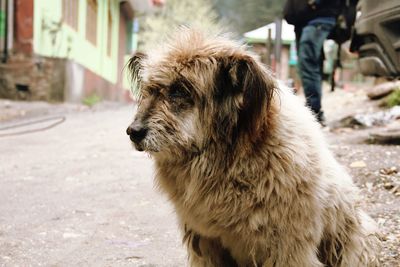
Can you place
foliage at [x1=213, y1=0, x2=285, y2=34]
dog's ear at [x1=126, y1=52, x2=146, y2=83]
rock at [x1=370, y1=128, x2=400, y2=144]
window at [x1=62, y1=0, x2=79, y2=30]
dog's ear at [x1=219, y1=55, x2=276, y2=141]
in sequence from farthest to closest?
foliage at [x1=213, y1=0, x2=285, y2=34] < window at [x1=62, y1=0, x2=79, y2=30] < rock at [x1=370, y1=128, x2=400, y2=144] < dog's ear at [x1=126, y1=52, x2=146, y2=83] < dog's ear at [x1=219, y1=55, x2=276, y2=141]

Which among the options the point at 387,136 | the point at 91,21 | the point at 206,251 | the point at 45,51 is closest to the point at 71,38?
the point at 45,51

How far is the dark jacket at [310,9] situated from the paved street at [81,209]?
2.63 m

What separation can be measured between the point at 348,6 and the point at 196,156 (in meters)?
4.74

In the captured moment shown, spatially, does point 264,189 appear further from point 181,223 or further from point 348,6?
point 348,6

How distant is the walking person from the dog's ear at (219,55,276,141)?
4.18 meters

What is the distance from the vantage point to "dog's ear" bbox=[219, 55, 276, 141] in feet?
8.37

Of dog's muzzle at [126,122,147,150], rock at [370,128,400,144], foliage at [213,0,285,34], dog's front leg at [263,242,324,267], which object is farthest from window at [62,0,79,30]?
foliage at [213,0,285,34]

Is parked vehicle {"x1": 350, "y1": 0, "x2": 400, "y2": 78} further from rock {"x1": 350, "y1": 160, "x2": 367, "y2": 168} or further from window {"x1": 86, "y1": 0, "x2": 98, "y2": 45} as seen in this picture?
window {"x1": 86, "y1": 0, "x2": 98, "y2": 45}

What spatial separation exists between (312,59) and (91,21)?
11977 mm

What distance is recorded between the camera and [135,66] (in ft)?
10.3

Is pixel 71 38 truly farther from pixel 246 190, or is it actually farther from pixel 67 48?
pixel 246 190

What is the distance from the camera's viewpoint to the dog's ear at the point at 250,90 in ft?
8.37

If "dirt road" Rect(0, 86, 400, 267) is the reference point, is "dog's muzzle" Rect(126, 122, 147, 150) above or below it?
above

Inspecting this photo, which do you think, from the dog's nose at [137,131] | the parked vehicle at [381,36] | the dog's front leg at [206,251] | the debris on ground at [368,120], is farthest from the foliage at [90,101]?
the dog's nose at [137,131]
